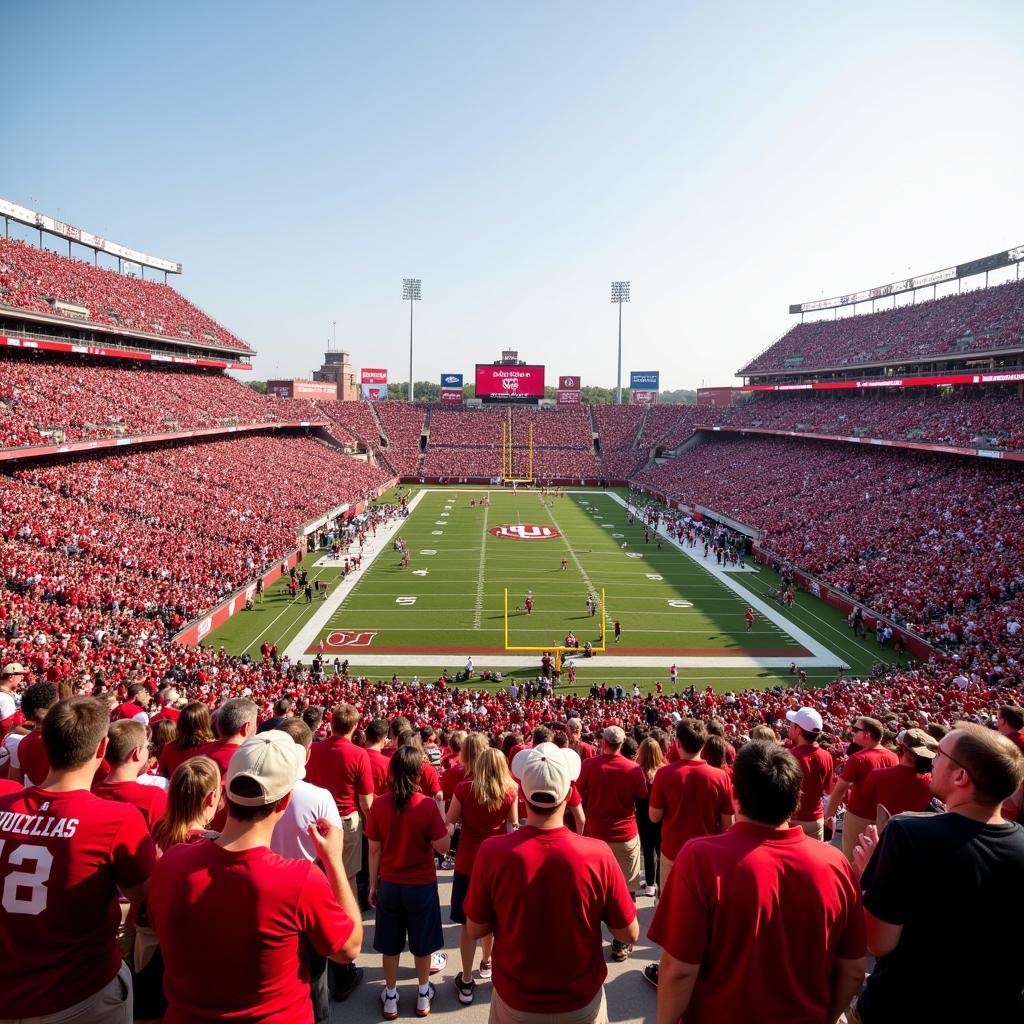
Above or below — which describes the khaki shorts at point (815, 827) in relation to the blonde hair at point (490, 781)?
below

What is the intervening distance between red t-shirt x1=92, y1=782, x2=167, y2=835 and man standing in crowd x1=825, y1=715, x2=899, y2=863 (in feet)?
16.1

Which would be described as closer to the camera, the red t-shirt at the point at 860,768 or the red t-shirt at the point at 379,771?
the red t-shirt at the point at 860,768

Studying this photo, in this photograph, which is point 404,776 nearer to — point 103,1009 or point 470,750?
point 470,750

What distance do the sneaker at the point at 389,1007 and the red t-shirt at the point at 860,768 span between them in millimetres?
3664

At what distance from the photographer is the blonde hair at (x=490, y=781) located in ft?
15.2

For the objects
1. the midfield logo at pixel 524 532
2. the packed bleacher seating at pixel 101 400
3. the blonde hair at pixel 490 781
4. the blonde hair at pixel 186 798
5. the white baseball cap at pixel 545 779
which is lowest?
the midfield logo at pixel 524 532

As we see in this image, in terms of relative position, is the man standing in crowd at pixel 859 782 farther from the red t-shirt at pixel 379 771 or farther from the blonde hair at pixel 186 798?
the blonde hair at pixel 186 798

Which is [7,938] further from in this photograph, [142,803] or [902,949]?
[902,949]

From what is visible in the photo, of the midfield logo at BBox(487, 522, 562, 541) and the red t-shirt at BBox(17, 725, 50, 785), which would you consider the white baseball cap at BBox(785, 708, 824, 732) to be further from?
the midfield logo at BBox(487, 522, 562, 541)

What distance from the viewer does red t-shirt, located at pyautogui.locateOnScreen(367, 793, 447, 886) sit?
4.45 m

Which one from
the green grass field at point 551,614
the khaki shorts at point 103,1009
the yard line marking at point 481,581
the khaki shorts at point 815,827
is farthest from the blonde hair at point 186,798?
the yard line marking at point 481,581

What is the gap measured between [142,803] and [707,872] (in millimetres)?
2954

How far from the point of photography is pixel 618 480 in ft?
224

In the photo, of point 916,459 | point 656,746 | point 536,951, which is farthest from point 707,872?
point 916,459
